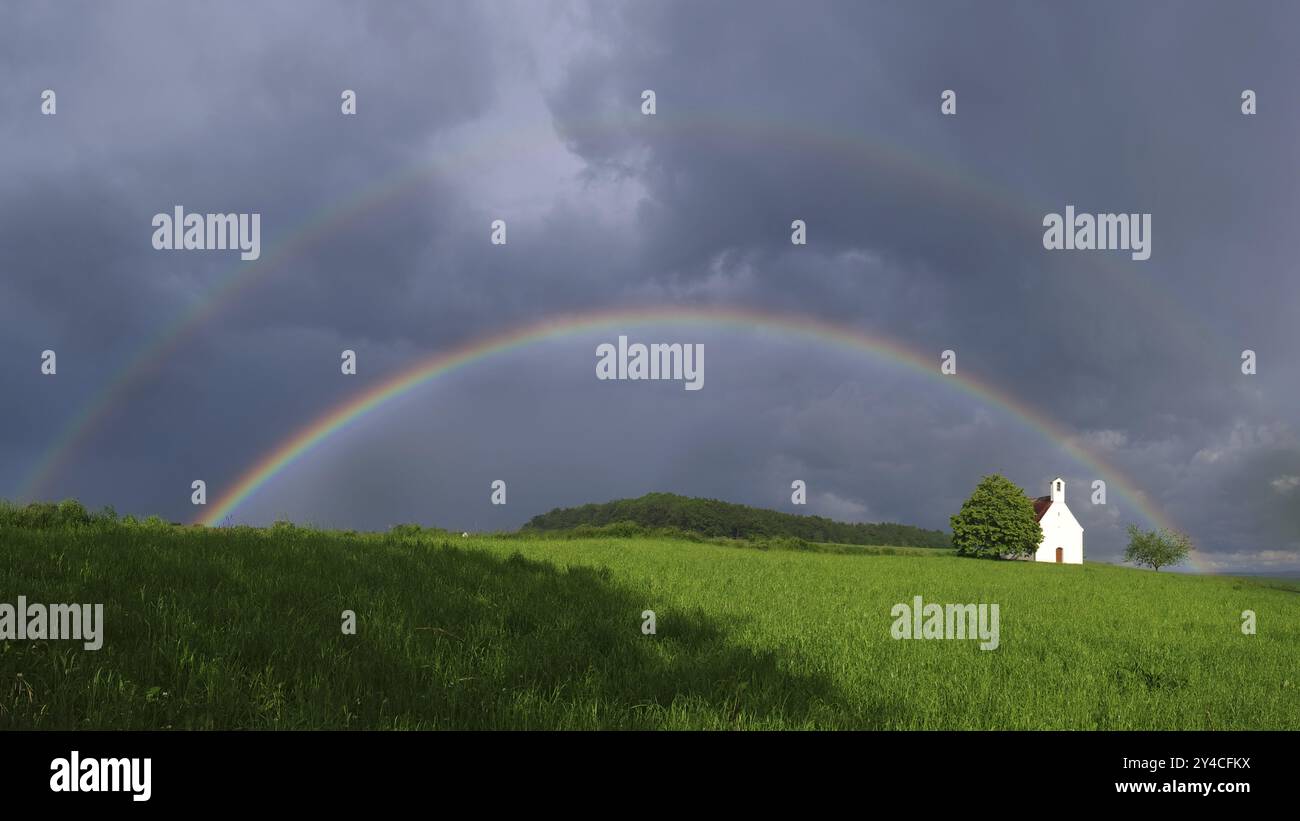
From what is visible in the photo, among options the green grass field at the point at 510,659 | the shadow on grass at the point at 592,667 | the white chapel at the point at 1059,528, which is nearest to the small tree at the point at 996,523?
the white chapel at the point at 1059,528

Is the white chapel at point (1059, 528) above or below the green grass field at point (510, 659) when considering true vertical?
below

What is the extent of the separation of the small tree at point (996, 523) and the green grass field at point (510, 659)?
66.0 metres

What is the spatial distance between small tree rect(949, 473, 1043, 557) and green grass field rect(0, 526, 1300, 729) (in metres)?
66.0

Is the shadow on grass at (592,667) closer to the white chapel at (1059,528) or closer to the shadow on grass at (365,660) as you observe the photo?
the shadow on grass at (365,660)

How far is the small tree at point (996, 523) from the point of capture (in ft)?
241

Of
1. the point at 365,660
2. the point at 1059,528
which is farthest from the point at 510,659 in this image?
the point at 1059,528

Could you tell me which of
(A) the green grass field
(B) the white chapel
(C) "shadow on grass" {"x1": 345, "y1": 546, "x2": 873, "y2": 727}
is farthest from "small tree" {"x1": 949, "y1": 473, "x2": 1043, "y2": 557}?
(C) "shadow on grass" {"x1": 345, "y1": 546, "x2": 873, "y2": 727}

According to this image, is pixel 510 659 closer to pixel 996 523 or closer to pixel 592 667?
pixel 592 667

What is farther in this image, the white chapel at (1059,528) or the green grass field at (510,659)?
the white chapel at (1059,528)

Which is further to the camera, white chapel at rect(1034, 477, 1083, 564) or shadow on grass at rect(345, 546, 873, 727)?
white chapel at rect(1034, 477, 1083, 564)

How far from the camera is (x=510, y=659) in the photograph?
275 inches

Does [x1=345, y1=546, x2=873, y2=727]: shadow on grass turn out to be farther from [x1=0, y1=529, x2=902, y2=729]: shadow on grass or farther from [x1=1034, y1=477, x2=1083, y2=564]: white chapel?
[x1=1034, y1=477, x2=1083, y2=564]: white chapel

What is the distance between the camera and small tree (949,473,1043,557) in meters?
73.4
